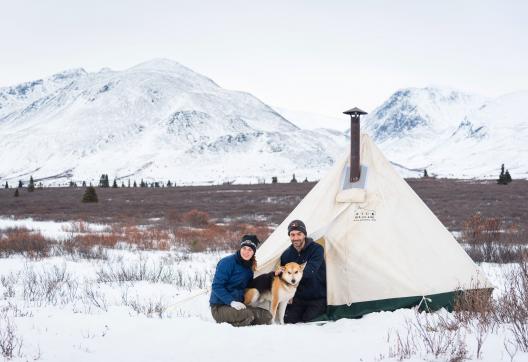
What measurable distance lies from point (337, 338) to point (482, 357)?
68.9 inches

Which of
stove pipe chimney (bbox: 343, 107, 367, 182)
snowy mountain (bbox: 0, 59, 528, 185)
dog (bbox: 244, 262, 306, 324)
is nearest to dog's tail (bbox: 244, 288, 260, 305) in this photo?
dog (bbox: 244, 262, 306, 324)

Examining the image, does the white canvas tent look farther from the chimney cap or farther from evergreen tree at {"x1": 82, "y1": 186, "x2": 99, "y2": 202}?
evergreen tree at {"x1": 82, "y1": 186, "x2": 99, "y2": 202}

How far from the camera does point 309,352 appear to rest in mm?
5270

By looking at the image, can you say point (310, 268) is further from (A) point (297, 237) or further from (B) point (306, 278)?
(A) point (297, 237)

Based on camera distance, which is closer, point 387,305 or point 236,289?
point 236,289

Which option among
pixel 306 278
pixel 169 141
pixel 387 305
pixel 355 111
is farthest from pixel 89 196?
pixel 169 141

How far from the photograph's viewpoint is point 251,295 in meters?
6.59

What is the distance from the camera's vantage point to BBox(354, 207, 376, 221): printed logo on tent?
740cm

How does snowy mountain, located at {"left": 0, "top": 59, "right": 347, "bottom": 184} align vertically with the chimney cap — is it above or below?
above

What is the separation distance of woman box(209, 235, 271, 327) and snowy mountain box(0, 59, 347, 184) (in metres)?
86.3

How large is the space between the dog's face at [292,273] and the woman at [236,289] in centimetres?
49

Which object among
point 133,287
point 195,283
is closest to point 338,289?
point 195,283

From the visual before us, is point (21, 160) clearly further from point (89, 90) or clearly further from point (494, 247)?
point (494, 247)

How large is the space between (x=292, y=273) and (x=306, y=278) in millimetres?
396
